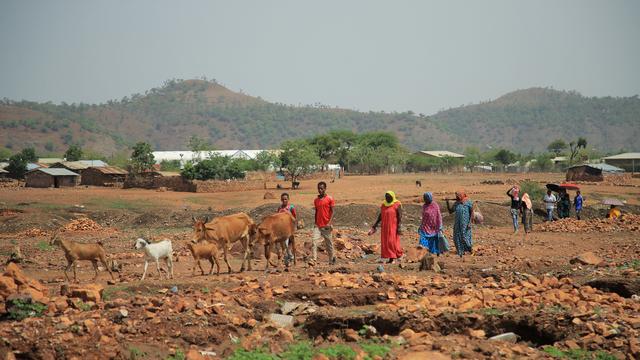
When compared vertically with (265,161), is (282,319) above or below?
below

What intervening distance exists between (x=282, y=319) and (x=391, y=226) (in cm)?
485

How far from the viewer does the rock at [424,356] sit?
355 inches

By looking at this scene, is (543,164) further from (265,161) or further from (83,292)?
(83,292)

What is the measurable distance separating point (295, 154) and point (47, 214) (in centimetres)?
3386

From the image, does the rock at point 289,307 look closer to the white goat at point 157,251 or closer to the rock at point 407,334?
the rock at point 407,334

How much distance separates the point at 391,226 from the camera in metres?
15.1

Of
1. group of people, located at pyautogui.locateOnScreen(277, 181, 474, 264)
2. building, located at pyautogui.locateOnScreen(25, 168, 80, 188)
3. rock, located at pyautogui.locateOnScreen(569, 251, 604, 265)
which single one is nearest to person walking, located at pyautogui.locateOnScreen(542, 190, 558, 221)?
group of people, located at pyautogui.locateOnScreen(277, 181, 474, 264)

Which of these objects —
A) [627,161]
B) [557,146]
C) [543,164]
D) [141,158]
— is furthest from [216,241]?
[557,146]

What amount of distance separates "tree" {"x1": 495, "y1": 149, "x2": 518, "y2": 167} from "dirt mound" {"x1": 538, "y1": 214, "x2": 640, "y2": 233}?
7900 centimetres

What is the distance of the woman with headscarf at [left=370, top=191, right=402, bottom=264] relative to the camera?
595 inches

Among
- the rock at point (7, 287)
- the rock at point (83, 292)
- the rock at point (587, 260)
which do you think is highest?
the rock at point (7, 287)

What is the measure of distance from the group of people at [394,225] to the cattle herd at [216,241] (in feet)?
1.89

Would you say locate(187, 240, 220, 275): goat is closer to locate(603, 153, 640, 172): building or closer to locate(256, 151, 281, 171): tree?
locate(256, 151, 281, 171): tree

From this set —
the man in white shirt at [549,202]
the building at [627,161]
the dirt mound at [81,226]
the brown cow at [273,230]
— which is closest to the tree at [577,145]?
the building at [627,161]
